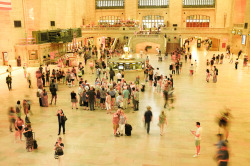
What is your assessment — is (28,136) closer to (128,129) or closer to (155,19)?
(128,129)

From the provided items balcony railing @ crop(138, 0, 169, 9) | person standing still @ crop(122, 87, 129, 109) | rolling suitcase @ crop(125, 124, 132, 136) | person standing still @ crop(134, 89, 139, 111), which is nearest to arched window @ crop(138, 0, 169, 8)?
balcony railing @ crop(138, 0, 169, 9)

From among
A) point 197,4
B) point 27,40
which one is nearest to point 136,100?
point 27,40

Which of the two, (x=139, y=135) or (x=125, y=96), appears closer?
(x=139, y=135)

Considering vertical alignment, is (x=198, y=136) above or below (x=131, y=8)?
below

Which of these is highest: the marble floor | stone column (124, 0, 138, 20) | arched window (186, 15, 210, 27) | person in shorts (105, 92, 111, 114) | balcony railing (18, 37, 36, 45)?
stone column (124, 0, 138, 20)

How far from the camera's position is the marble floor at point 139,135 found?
867cm

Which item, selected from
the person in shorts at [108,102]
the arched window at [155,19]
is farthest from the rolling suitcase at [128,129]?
the arched window at [155,19]

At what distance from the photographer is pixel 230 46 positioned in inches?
1578

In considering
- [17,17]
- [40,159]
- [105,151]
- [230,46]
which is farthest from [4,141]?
[230,46]

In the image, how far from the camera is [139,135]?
1055 cm

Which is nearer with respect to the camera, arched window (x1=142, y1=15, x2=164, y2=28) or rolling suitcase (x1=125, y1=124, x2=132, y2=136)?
Answer: rolling suitcase (x1=125, y1=124, x2=132, y2=136)

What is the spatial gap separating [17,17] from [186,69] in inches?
775

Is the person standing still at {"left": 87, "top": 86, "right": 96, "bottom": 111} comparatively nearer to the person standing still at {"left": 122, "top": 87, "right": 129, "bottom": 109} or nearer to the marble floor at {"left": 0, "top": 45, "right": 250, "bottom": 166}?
the marble floor at {"left": 0, "top": 45, "right": 250, "bottom": 166}

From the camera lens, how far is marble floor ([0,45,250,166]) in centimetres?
867
